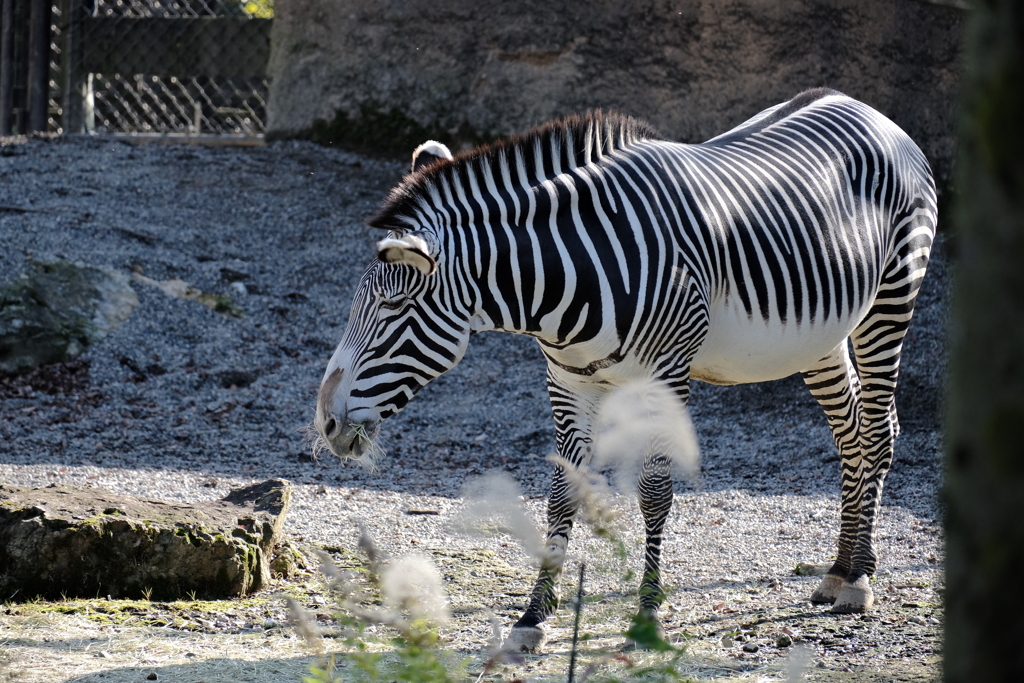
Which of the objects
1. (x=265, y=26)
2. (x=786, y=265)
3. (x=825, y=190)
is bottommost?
(x=786, y=265)

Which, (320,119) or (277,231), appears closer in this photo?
(277,231)

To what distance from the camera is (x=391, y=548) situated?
15.2 ft

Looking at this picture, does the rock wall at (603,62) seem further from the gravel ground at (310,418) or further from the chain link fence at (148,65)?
the gravel ground at (310,418)

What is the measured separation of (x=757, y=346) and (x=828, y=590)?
1.16 meters

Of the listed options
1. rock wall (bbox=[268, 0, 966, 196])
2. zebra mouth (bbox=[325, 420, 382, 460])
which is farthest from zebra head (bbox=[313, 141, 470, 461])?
rock wall (bbox=[268, 0, 966, 196])

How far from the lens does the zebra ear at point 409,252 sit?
320 centimetres

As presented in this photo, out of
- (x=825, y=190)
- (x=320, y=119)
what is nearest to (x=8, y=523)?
(x=825, y=190)

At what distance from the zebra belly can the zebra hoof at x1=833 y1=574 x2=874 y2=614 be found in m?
0.93

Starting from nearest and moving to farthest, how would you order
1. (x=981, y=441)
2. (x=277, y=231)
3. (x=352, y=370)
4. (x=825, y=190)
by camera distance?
(x=981, y=441)
(x=352, y=370)
(x=825, y=190)
(x=277, y=231)

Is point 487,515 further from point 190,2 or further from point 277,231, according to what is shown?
point 190,2

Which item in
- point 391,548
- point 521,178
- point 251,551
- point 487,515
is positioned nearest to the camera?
point 487,515

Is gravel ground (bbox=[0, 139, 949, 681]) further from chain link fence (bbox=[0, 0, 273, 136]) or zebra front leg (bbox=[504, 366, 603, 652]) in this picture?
chain link fence (bbox=[0, 0, 273, 136])

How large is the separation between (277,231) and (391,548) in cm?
486

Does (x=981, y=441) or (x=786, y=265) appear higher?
(x=786, y=265)
